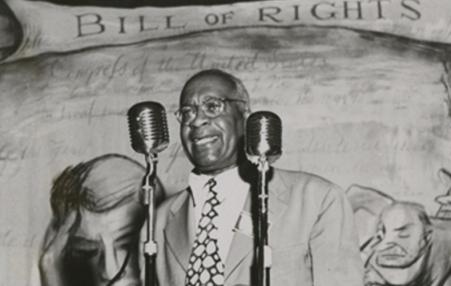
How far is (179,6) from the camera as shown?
8.65 feet

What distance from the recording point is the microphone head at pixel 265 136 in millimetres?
1793

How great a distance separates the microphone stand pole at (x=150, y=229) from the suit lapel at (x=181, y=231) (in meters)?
0.37

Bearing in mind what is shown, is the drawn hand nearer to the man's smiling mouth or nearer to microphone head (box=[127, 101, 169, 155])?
the man's smiling mouth

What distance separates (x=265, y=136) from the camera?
5.89 feet

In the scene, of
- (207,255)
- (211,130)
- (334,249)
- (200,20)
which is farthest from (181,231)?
(200,20)

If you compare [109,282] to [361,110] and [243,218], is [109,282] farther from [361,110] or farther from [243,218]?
[361,110]

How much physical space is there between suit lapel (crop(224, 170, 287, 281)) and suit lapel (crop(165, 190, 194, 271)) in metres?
0.11

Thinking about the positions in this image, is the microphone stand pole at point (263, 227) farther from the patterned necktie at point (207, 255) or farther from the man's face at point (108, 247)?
the man's face at point (108, 247)

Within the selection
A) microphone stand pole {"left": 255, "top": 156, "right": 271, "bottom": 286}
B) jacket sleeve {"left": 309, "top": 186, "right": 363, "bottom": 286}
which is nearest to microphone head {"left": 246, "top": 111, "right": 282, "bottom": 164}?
microphone stand pole {"left": 255, "top": 156, "right": 271, "bottom": 286}

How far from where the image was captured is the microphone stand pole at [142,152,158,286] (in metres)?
1.85

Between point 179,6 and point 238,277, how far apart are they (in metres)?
0.84

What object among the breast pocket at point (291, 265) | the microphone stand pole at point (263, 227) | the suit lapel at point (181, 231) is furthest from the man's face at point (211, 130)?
the microphone stand pole at point (263, 227)

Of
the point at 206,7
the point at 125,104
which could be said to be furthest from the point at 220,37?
the point at 125,104

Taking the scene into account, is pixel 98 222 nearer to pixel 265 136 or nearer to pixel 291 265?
pixel 291 265
